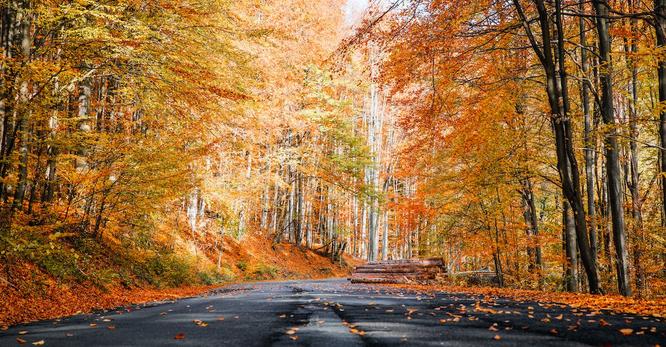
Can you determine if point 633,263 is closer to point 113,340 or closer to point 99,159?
point 113,340

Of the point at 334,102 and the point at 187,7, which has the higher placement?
the point at 334,102

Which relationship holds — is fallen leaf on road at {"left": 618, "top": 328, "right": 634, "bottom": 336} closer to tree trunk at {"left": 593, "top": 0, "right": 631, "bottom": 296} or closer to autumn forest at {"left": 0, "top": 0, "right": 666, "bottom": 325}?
autumn forest at {"left": 0, "top": 0, "right": 666, "bottom": 325}

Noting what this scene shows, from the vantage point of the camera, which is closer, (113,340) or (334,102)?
(113,340)

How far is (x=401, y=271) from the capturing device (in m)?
17.9

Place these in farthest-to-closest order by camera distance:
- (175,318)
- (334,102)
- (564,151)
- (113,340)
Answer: (334,102) → (564,151) → (175,318) → (113,340)

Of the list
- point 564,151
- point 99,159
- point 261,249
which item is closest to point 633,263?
point 564,151

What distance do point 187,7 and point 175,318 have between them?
8649mm

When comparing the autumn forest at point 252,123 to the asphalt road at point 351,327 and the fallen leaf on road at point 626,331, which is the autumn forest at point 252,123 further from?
the fallen leaf on road at point 626,331

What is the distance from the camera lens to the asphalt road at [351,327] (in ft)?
14.2

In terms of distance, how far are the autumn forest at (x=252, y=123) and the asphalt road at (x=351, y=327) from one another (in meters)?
2.24

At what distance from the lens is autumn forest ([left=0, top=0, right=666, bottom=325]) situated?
9.43m

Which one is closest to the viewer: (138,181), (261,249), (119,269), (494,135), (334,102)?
(138,181)

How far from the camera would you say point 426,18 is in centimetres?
1152

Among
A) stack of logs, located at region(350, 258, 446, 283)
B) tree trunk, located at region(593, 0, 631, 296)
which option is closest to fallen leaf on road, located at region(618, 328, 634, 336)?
tree trunk, located at region(593, 0, 631, 296)
